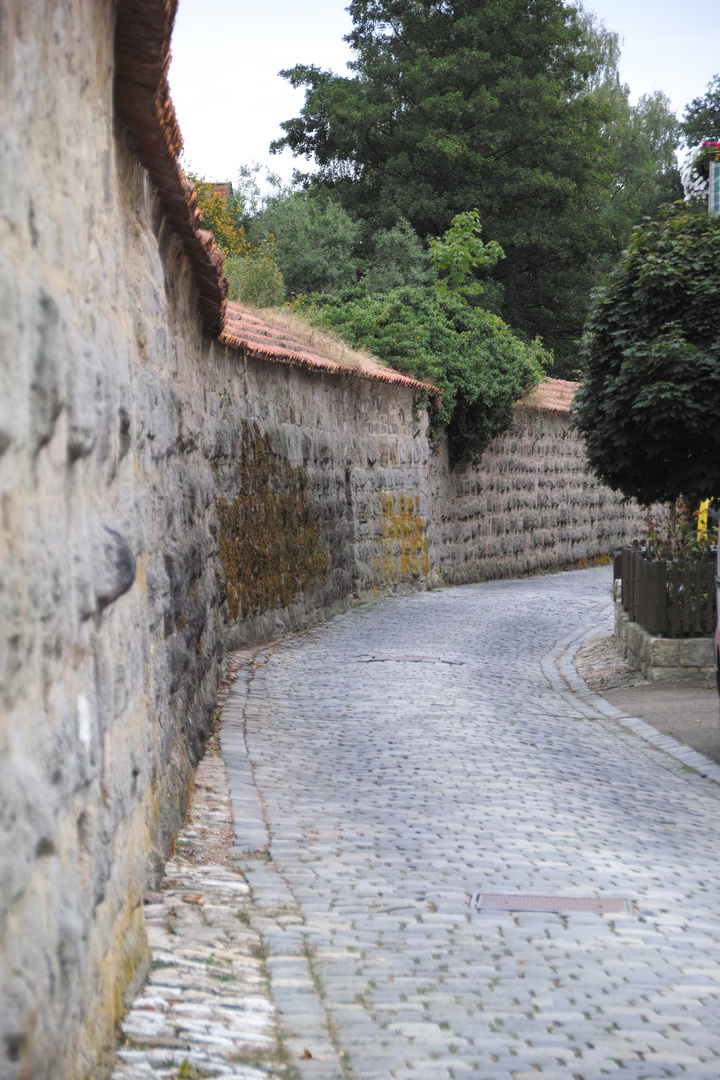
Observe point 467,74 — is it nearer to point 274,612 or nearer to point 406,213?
point 406,213

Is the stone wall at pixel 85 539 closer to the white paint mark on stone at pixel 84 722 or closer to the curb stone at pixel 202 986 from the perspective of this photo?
the white paint mark on stone at pixel 84 722

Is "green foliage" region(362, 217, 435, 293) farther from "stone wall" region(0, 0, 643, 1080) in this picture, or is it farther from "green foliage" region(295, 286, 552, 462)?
"stone wall" region(0, 0, 643, 1080)

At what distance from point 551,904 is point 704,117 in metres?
46.5

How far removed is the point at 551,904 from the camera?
15.8 feet

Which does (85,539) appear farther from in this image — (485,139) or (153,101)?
(485,139)

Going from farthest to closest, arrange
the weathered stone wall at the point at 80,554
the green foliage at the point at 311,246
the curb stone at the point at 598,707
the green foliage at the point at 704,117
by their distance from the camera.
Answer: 1. the green foliage at the point at 704,117
2. the green foliage at the point at 311,246
3. the curb stone at the point at 598,707
4. the weathered stone wall at the point at 80,554

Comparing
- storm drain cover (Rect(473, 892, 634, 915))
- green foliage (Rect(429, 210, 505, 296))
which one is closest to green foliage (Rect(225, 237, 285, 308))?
green foliage (Rect(429, 210, 505, 296))

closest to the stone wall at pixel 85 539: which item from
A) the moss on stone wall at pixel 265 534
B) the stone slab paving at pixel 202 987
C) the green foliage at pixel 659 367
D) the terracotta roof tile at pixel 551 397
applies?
the stone slab paving at pixel 202 987

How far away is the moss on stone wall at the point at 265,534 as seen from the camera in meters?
11.2

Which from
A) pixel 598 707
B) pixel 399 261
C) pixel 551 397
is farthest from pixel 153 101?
pixel 399 261

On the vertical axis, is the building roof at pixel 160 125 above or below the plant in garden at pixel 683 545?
above

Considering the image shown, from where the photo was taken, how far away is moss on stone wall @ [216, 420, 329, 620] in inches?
440

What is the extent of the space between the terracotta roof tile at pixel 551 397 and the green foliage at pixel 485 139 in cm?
810

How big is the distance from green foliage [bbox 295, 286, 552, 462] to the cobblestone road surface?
10420 millimetres
